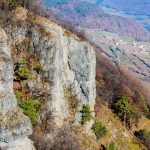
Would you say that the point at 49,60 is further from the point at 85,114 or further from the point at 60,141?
the point at 85,114

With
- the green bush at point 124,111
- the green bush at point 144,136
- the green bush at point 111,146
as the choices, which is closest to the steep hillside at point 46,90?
the green bush at point 111,146

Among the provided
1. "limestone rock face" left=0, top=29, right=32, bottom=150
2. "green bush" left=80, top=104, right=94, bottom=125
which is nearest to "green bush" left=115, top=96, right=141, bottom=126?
"green bush" left=80, top=104, right=94, bottom=125

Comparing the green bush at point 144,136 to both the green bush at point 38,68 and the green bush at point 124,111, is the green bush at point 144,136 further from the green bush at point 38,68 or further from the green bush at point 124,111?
the green bush at point 38,68

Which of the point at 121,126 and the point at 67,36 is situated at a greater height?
the point at 67,36

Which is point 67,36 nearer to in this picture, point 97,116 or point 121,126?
point 97,116

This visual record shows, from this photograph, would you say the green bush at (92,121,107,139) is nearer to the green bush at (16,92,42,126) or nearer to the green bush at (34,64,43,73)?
the green bush at (16,92,42,126)

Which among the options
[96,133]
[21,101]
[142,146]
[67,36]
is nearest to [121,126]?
[142,146]
